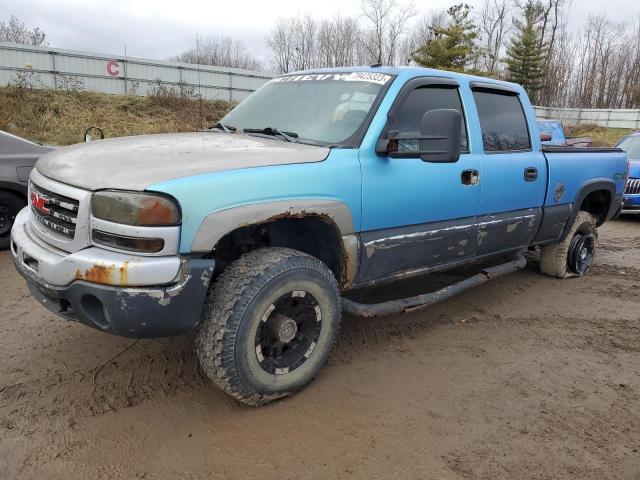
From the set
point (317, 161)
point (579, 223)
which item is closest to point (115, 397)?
point (317, 161)

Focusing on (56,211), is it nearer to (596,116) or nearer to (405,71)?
(405,71)

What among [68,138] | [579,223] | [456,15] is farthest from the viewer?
[456,15]

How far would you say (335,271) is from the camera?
314 cm

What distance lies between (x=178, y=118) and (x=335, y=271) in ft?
68.4

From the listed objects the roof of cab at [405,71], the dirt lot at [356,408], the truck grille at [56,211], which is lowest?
the dirt lot at [356,408]

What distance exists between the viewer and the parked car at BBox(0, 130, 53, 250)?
5.71 meters

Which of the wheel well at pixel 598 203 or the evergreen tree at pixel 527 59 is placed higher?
the evergreen tree at pixel 527 59

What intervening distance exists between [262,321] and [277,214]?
22.4 inches

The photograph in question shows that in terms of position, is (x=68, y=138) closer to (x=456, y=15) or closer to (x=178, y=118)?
(x=178, y=118)

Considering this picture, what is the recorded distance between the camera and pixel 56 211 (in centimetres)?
257

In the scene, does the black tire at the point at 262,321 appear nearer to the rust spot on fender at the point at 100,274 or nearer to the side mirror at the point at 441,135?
the rust spot on fender at the point at 100,274

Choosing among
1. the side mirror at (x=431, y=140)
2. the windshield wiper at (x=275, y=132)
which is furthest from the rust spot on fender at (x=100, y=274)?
the side mirror at (x=431, y=140)

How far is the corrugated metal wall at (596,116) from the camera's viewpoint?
34.8 metres

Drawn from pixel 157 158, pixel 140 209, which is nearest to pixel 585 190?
pixel 157 158
